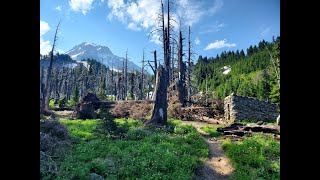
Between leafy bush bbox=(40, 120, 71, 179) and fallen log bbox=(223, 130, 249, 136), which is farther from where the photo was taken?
fallen log bbox=(223, 130, 249, 136)

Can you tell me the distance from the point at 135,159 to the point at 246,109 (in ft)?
57.1

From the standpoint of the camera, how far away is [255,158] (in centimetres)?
1260

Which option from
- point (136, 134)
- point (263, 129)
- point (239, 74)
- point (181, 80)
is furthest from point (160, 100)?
point (239, 74)

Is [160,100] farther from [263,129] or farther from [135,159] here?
[135,159]

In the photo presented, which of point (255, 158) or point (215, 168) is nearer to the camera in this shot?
point (215, 168)

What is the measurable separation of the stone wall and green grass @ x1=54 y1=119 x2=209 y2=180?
1137cm

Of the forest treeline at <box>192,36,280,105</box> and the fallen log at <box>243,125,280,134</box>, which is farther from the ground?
the forest treeline at <box>192,36,280,105</box>

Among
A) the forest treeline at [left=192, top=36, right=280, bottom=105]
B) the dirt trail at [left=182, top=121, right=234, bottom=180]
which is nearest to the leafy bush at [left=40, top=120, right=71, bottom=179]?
the dirt trail at [left=182, top=121, right=234, bottom=180]

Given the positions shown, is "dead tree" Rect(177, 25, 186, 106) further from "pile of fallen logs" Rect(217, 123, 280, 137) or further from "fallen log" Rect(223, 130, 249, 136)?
"fallen log" Rect(223, 130, 249, 136)

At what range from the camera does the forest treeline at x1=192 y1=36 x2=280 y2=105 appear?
64.8 m

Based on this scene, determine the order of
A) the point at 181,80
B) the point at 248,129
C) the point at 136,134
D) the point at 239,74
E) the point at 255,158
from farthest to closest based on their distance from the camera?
the point at 239,74 < the point at 181,80 < the point at 248,129 < the point at 136,134 < the point at 255,158

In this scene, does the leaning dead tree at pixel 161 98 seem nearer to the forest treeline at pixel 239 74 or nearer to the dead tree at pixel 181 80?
the dead tree at pixel 181 80
